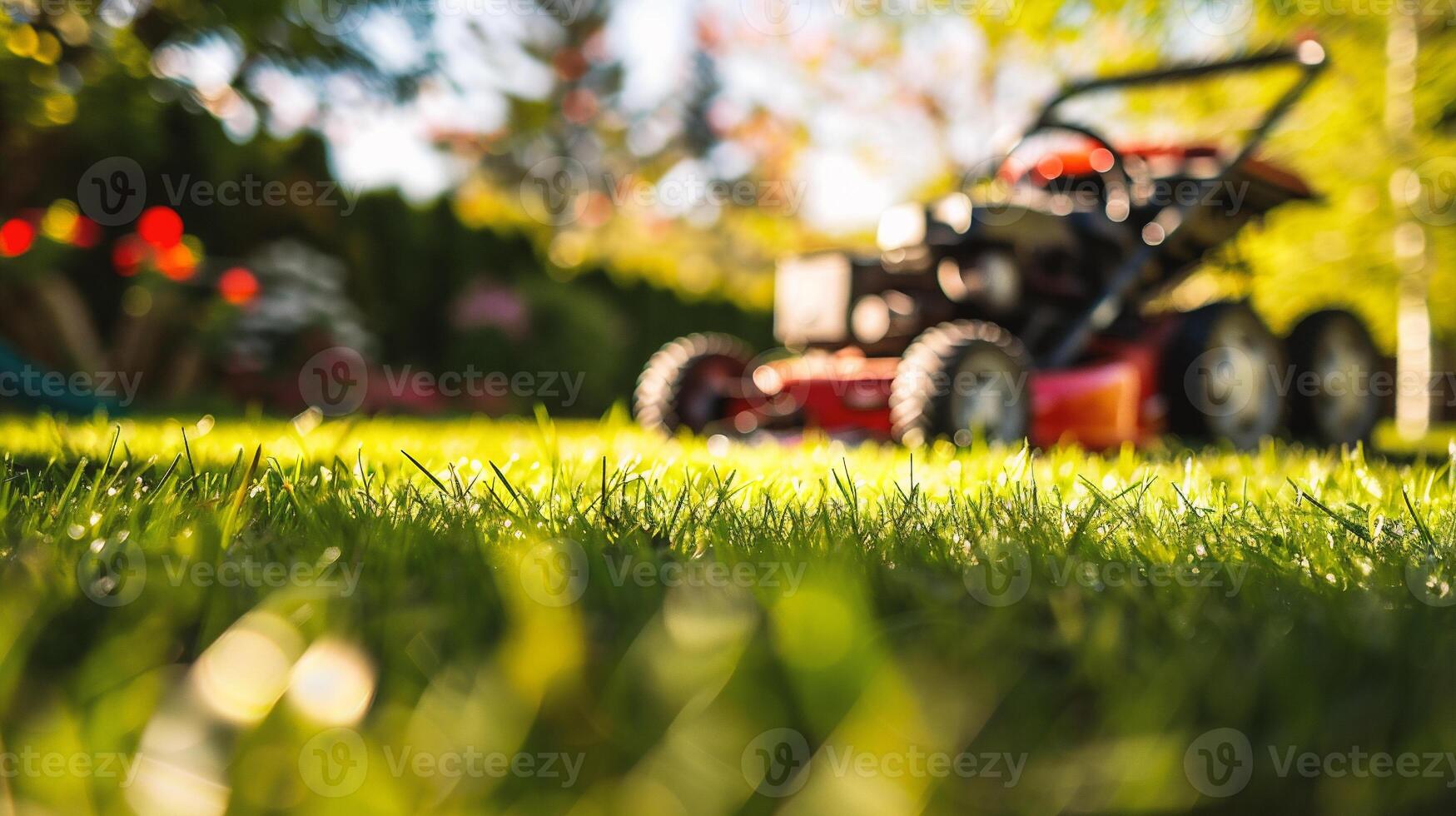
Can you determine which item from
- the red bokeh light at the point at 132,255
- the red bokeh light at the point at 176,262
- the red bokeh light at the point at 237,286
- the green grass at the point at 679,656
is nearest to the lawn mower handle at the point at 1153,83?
the green grass at the point at 679,656

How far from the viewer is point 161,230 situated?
7.17m

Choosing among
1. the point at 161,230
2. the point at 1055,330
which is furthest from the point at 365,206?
the point at 1055,330

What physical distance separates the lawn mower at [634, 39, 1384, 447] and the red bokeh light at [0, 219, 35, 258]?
13.4ft

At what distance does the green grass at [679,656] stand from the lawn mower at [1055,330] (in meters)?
2.58

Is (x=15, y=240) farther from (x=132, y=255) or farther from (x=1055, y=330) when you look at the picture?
(x=1055, y=330)

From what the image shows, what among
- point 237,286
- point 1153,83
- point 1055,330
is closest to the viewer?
point 1153,83

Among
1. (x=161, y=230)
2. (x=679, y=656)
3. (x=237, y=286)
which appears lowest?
(x=679, y=656)

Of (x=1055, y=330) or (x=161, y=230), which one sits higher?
(x=161, y=230)

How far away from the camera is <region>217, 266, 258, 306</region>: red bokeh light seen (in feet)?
23.8

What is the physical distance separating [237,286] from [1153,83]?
612 cm

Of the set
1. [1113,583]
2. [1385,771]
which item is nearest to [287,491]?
[1113,583]

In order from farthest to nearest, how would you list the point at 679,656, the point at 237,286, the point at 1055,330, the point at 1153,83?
the point at 237,286 → the point at 1055,330 → the point at 1153,83 → the point at 679,656

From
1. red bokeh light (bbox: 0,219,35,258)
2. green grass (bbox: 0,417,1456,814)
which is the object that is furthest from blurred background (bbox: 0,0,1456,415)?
green grass (bbox: 0,417,1456,814)

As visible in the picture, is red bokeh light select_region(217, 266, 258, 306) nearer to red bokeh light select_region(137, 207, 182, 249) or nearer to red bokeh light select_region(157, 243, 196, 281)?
red bokeh light select_region(157, 243, 196, 281)
